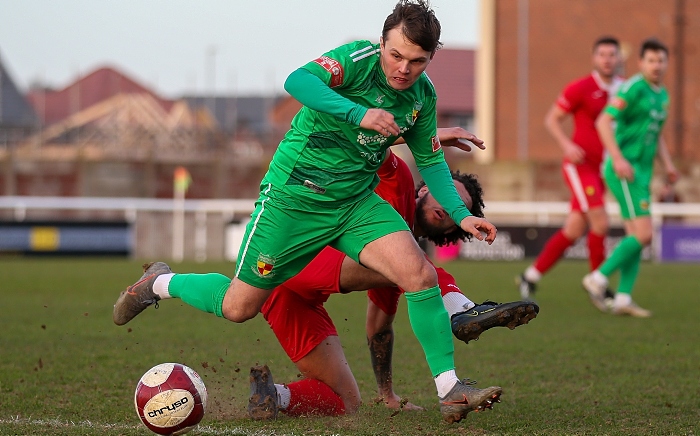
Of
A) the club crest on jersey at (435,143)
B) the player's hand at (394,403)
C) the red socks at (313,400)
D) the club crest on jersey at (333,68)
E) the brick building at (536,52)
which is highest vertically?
the brick building at (536,52)

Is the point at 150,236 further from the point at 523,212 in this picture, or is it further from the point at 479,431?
the point at 479,431

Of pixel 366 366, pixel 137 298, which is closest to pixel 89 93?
pixel 366 366

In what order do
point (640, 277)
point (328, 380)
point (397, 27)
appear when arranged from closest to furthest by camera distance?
point (397, 27) < point (328, 380) < point (640, 277)

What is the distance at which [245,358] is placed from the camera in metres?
7.67

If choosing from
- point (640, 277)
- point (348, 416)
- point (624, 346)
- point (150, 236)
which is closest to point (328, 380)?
point (348, 416)

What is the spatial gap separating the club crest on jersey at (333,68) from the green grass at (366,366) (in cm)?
169

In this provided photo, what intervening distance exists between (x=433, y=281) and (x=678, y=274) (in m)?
13.6

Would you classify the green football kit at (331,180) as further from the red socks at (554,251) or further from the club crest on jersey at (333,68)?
the red socks at (554,251)

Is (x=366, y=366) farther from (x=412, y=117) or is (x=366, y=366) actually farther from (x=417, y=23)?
(x=417, y=23)

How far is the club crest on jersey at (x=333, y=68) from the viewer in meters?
4.79

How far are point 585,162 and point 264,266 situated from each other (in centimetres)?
735

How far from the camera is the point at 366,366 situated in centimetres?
737

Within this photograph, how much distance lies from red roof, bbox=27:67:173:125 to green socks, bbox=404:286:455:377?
78.6m

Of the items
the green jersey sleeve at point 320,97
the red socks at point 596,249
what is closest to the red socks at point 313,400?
the green jersey sleeve at point 320,97
